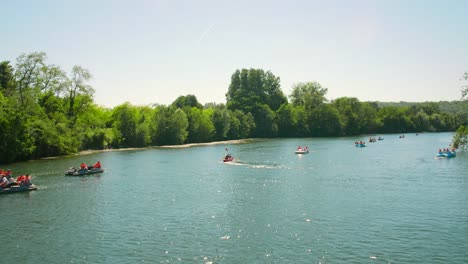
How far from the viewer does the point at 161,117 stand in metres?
124

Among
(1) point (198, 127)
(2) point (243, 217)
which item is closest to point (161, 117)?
(1) point (198, 127)

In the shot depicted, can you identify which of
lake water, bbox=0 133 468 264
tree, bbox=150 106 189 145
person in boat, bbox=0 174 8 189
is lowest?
lake water, bbox=0 133 468 264

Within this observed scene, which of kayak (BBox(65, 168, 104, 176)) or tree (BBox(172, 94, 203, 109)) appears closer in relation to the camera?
kayak (BBox(65, 168, 104, 176))

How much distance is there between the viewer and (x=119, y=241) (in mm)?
28625

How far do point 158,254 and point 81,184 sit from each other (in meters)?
29.8

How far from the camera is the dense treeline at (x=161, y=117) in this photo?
3287 inches

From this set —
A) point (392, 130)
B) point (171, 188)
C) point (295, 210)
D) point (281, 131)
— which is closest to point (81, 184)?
point (171, 188)

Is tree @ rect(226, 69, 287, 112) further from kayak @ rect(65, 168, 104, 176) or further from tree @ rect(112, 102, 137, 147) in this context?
kayak @ rect(65, 168, 104, 176)

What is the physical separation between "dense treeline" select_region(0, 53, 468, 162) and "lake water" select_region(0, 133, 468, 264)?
16.2 m

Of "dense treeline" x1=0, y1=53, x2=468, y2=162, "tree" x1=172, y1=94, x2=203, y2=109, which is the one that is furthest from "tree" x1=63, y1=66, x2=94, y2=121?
"tree" x1=172, y1=94, x2=203, y2=109

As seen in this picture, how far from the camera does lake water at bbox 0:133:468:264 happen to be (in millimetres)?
25844

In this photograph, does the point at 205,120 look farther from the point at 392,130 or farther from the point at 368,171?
the point at 392,130

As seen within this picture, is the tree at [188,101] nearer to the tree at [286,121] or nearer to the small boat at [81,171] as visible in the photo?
the tree at [286,121]

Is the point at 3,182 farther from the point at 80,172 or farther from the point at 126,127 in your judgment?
the point at 126,127
